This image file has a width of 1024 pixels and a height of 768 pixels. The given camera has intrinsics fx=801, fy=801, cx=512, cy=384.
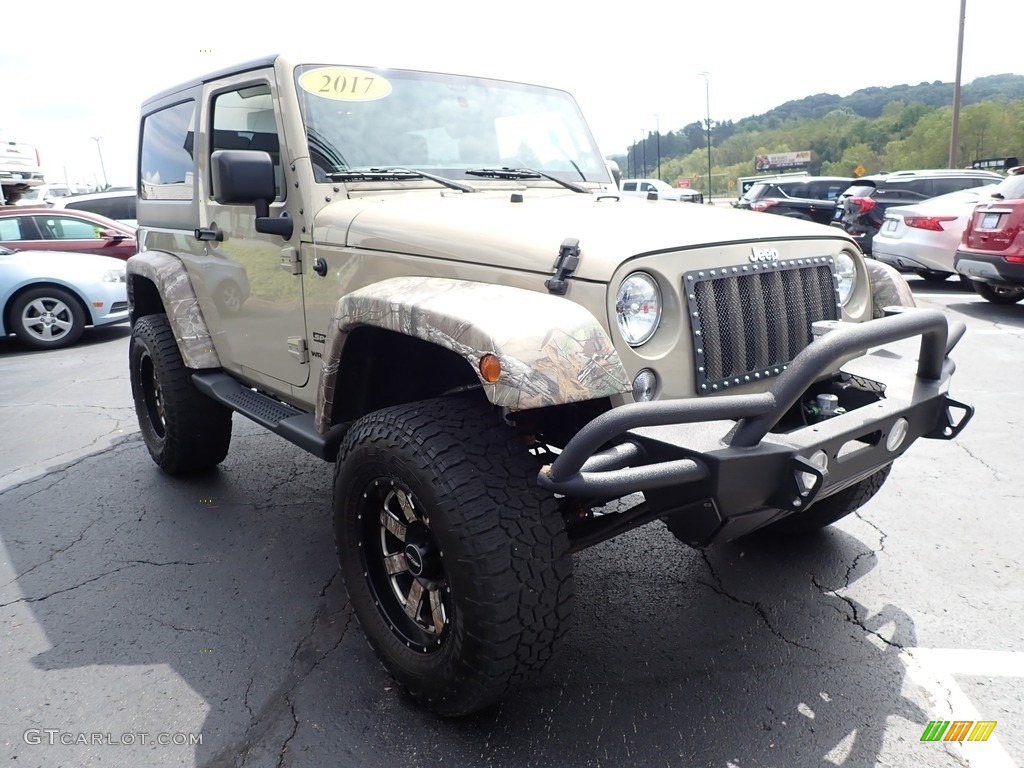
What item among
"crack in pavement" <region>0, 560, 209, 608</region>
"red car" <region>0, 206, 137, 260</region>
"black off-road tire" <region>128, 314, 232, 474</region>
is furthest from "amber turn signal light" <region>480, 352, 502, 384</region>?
"red car" <region>0, 206, 137, 260</region>

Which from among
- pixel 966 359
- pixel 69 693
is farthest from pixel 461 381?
pixel 966 359

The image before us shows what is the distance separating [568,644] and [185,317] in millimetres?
2536

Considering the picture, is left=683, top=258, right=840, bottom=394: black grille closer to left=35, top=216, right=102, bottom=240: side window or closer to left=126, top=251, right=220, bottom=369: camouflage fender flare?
left=126, top=251, right=220, bottom=369: camouflage fender flare

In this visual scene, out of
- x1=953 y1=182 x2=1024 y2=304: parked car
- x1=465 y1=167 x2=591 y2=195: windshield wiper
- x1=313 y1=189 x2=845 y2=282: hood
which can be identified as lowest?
x1=953 y1=182 x2=1024 y2=304: parked car

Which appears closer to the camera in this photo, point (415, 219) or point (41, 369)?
point (415, 219)

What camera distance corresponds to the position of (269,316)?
3.47 meters

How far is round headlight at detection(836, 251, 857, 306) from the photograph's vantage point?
296 centimetres

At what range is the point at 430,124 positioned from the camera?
11.0 feet

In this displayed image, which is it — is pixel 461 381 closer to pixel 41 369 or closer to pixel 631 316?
pixel 631 316

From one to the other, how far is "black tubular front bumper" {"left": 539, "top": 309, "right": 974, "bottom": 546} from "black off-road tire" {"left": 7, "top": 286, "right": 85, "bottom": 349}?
29.3 feet

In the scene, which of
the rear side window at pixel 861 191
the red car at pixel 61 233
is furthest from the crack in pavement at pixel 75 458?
the rear side window at pixel 861 191

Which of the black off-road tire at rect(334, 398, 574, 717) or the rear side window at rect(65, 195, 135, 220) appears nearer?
the black off-road tire at rect(334, 398, 574, 717)

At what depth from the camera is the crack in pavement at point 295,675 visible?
2355 mm

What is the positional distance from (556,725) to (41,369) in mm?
7627
